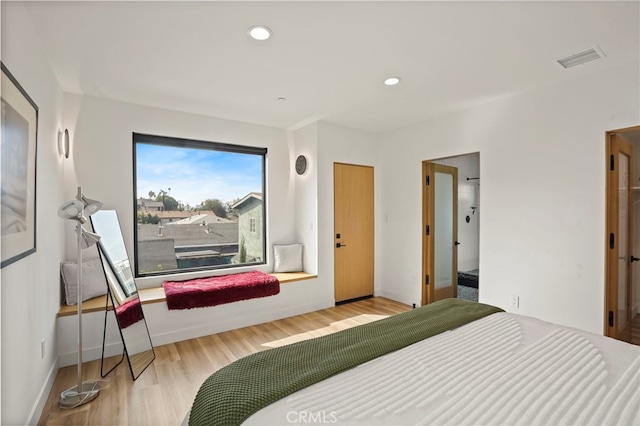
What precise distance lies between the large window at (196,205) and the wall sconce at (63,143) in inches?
23.8

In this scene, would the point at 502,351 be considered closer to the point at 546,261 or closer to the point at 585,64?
the point at 546,261

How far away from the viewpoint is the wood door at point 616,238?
8.65 ft

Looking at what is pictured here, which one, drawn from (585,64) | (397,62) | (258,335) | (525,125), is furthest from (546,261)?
(258,335)

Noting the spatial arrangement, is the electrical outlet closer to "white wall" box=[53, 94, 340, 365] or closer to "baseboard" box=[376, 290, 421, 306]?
"baseboard" box=[376, 290, 421, 306]

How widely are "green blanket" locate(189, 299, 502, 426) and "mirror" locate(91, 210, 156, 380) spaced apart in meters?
1.69

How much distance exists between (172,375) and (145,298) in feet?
3.18

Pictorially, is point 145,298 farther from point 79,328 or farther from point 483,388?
point 483,388

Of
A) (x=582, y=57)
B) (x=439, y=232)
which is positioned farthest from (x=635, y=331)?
(x=582, y=57)

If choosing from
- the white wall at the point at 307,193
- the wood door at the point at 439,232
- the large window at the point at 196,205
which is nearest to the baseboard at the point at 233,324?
the white wall at the point at 307,193

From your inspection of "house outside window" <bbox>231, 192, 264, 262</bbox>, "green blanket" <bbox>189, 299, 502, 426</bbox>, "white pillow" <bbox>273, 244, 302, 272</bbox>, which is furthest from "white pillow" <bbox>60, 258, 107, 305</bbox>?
"green blanket" <bbox>189, 299, 502, 426</bbox>

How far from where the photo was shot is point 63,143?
2.94 metres

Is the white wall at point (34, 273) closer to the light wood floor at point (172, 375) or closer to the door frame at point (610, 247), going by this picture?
the light wood floor at point (172, 375)

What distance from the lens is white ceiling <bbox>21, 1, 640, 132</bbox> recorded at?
74.0 inches

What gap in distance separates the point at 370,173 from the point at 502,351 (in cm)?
352
